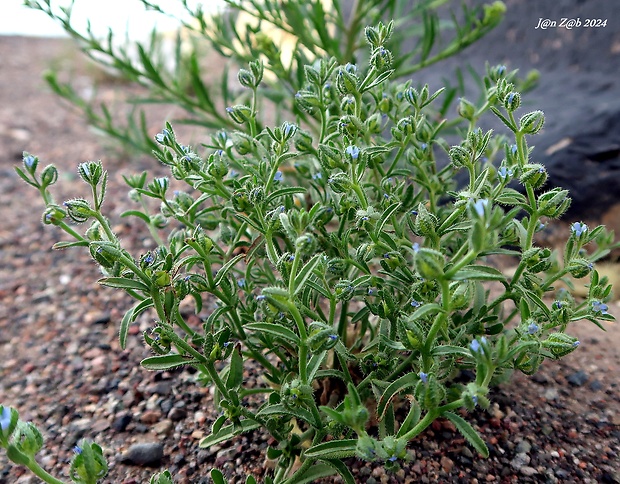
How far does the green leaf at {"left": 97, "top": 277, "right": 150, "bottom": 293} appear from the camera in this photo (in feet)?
3.92

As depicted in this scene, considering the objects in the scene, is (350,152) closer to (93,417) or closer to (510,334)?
(510,334)

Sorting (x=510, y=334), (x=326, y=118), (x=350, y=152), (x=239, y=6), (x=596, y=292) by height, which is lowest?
(x=510, y=334)

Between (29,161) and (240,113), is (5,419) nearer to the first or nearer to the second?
(29,161)

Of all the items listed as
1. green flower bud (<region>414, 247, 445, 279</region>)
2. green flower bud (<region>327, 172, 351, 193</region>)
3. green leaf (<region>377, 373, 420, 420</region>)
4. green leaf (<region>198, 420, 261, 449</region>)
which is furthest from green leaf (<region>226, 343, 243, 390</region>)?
green flower bud (<region>414, 247, 445, 279</region>)

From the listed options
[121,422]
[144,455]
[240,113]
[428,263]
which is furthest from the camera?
[121,422]

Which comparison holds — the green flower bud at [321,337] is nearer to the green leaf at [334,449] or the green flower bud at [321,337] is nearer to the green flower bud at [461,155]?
the green leaf at [334,449]

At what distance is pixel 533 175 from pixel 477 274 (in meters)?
0.31

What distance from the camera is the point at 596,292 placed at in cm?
138

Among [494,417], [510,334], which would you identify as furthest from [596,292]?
[494,417]

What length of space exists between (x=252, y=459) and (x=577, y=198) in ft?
6.09

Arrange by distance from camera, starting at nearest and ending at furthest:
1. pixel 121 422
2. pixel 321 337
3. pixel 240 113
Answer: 1. pixel 321 337
2. pixel 240 113
3. pixel 121 422

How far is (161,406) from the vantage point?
5.75ft

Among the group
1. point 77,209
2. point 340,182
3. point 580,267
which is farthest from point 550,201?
point 77,209

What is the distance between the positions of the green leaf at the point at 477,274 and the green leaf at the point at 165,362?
58 cm
